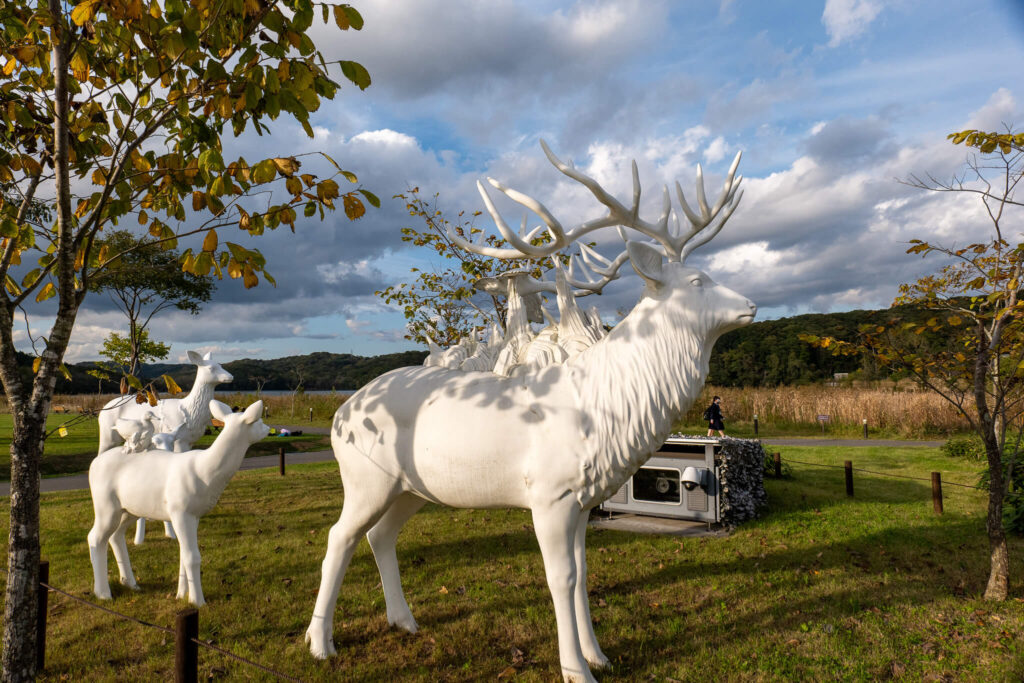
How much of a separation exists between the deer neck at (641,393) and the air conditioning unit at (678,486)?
4.23 m

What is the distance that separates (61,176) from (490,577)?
4.62 m

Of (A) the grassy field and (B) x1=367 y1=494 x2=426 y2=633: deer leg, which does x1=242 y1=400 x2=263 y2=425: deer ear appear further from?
(A) the grassy field

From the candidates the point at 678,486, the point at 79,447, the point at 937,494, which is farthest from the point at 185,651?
the point at 79,447

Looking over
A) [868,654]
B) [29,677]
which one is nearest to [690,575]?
[868,654]

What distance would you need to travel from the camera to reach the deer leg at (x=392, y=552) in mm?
4062

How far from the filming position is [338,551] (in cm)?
367

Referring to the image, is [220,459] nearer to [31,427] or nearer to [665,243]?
[31,427]

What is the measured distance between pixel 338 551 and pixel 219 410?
1889mm

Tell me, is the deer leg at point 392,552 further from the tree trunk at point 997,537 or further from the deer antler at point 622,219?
the tree trunk at point 997,537

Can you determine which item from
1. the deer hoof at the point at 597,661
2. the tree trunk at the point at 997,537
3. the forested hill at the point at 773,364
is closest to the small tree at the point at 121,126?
the deer hoof at the point at 597,661

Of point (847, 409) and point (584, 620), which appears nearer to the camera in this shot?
point (584, 620)

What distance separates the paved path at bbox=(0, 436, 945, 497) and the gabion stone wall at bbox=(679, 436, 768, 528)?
391 inches

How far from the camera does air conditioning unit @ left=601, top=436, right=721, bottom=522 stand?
7.41 meters

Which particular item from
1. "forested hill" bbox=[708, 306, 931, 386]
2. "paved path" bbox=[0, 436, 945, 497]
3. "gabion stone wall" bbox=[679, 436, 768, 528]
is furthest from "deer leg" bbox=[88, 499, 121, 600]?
"forested hill" bbox=[708, 306, 931, 386]
